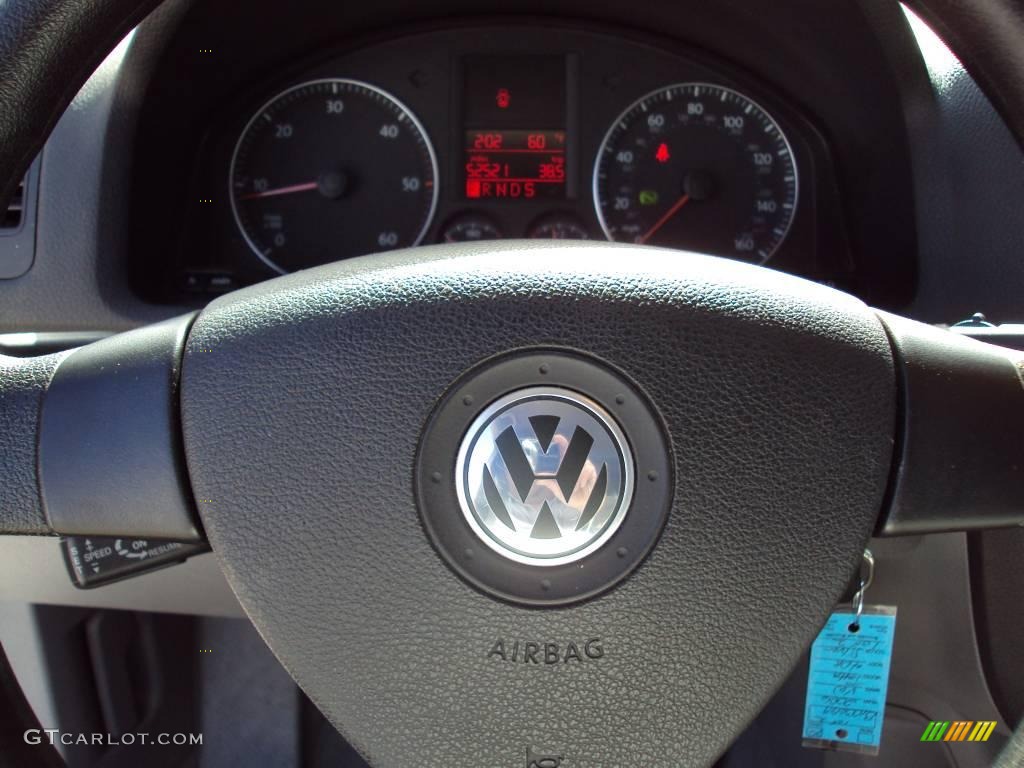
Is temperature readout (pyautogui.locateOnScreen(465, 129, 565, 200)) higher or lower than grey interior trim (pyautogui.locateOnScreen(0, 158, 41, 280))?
higher

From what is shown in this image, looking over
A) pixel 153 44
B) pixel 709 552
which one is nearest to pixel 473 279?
pixel 709 552

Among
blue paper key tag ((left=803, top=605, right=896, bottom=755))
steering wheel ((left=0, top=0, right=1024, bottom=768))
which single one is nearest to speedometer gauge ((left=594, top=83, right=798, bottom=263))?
blue paper key tag ((left=803, top=605, right=896, bottom=755))

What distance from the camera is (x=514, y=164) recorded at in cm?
191

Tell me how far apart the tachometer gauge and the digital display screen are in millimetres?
85

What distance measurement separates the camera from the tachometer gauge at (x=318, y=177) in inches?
74.3

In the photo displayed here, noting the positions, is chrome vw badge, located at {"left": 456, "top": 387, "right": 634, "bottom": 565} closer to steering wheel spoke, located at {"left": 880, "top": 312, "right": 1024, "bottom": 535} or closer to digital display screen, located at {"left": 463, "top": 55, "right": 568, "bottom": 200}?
steering wheel spoke, located at {"left": 880, "top": 312, "right": 1024, "bottom": 535}

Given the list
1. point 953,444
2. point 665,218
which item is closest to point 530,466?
point 953,444

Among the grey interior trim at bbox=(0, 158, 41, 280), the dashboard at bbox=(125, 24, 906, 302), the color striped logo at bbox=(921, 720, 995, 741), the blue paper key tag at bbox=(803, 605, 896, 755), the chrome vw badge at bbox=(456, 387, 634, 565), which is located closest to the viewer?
the chrome vw badge at bbox=(456, 387, 634, 565)

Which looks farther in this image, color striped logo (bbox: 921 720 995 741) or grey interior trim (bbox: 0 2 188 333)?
grey interior trim (bbox: 0 2 188 333)

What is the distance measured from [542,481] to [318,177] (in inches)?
53.1

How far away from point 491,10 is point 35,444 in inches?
56.7

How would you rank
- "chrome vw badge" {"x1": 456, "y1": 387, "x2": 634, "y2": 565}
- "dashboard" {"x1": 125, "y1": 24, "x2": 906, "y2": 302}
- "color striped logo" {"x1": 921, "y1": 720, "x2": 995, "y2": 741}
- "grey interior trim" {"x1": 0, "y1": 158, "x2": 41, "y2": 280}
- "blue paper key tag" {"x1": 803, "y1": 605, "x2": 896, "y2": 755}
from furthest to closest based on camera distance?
"dashboard" {"x1": 125, "y1": 24, "x2": 906, "y2": 302} < "grey interior trim" {"x1": 0, "y1": 158, "x2": 41, "y2": 280} < "color striped logo" {"x1": 921, "y1": 720, "x2": 995, "y2": 741} < "blue paper key tag" {"x1": 803, "y1": 605, "x2": 896, "y2": 755} < "chrome vw badge" {"x1": 456, "y1": 387, "x2": 634, "y2": 565}

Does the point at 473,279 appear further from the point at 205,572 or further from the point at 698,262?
the point at 205,572

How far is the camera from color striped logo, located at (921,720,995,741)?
120 cm
